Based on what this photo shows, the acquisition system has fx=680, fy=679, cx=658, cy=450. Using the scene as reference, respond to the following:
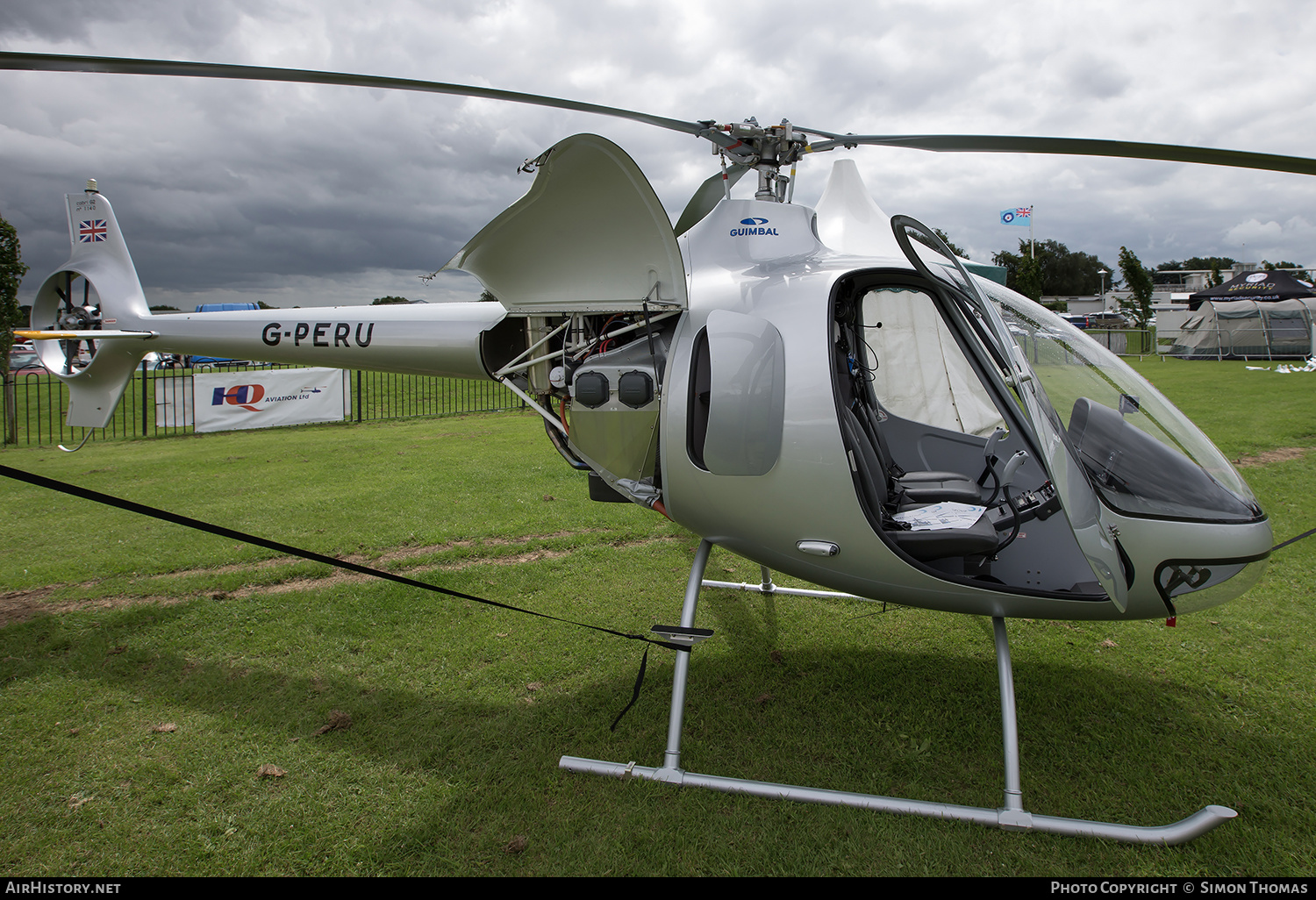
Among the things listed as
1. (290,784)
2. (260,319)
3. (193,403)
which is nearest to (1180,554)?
(290,784)

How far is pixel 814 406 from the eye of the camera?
3.16 meters

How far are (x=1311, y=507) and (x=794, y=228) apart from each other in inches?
272

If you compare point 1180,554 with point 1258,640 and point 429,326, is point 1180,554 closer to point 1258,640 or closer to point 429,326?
point 1258,640

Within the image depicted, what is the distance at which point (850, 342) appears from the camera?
14.0 feet

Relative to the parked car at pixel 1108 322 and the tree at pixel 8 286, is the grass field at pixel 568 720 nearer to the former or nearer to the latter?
the tree at pixel 8 286

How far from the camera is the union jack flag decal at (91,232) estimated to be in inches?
243

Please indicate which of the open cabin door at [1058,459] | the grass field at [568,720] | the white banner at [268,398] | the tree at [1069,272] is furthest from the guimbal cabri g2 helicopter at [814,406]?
the tree at [1069,272]

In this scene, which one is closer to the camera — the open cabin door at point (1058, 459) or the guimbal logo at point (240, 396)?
the open cabin door at point (1058, 459)

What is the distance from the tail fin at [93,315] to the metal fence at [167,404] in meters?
4.39

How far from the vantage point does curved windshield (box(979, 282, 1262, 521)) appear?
2.83 meters

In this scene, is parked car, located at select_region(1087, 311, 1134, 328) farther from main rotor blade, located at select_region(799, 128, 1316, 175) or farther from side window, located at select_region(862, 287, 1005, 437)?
main rotor blade, located at select_region(799, 128, 1316, 175)
